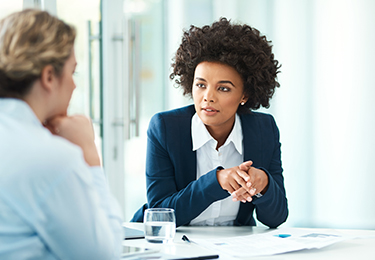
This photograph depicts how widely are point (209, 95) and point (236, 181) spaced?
1.28 feet

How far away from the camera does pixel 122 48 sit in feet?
9.59

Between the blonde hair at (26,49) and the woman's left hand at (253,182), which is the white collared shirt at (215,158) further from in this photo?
the blonde hair at (26,49)

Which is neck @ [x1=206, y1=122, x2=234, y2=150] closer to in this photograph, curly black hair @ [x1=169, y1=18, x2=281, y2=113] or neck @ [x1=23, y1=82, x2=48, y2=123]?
curly black hair @ [x1=169, y1=18, x2=281, y2=113]

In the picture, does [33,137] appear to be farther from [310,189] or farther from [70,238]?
[310,189]

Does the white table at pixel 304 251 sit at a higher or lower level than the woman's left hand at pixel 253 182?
lower

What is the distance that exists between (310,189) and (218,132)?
60.3 inches

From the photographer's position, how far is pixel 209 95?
5.49 ft

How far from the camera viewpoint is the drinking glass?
117 cm

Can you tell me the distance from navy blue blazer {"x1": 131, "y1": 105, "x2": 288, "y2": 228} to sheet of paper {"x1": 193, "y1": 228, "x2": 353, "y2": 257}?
0.20m

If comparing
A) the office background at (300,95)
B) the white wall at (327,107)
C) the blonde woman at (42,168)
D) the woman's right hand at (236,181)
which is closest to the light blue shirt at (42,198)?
the blonde woman at (42,168)

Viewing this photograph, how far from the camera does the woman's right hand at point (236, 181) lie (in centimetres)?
143

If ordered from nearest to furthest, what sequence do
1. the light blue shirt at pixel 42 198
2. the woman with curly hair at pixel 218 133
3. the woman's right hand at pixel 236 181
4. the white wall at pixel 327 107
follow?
the light blue shirt at pixel 42 198 → the woman's right hand at pixel 236 181 → the woman with curly hair at pixel 218 133 → the white wall at pixel 327 107

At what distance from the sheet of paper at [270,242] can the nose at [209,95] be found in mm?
562

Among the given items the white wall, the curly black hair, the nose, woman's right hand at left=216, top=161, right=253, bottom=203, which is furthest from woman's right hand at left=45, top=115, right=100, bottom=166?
the white wall
